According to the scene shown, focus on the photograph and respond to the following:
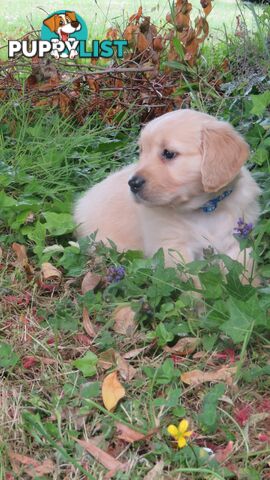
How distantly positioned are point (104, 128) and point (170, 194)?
1959 mm

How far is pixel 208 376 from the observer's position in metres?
2.36

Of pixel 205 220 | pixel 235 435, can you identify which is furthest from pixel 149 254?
pixel 235 435

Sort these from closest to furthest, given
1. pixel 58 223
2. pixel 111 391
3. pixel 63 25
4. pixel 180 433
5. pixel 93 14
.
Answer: pixel 180 433 → pixel 111 391 → pixel 58 223 → pixel 63 25 → pixel 93 14

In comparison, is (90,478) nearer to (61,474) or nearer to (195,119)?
(61,474)

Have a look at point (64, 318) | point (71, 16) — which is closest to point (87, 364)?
point (64, 318)

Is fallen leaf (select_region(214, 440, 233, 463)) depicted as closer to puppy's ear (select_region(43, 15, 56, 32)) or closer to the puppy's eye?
the puppy's eye

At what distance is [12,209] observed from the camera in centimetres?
358

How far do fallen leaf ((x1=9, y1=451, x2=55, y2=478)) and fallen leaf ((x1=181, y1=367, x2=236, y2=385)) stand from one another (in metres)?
0.57

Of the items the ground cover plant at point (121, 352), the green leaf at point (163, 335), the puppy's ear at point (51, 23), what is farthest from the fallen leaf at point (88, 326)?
the puppy's ear at point (51, 23)

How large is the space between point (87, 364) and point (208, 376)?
1.47ft

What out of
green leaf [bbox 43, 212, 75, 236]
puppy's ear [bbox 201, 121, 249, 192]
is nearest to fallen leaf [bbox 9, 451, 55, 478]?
puppy's ear [bbox 201, 121, 249, 192]

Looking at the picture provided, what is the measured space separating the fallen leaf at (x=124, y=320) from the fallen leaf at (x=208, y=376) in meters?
0.38

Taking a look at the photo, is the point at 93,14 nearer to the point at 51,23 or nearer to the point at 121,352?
the point at 51,23

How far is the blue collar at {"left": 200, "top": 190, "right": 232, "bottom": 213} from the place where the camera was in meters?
2.97
